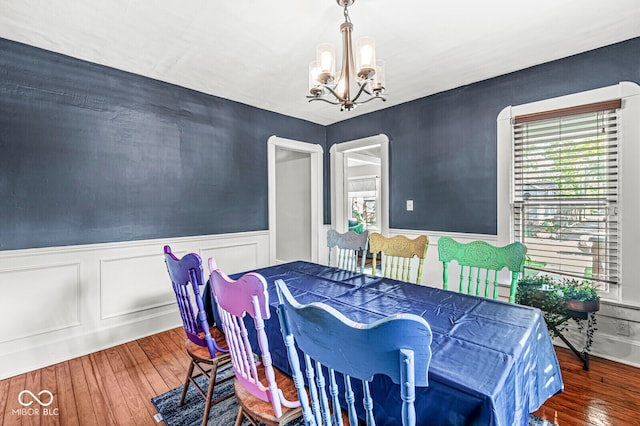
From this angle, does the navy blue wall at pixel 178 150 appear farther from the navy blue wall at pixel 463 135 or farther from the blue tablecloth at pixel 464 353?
the blue tablecloth at pixel 464 353

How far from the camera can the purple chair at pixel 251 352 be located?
3.44 feet

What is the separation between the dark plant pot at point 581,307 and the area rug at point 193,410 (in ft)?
3.04

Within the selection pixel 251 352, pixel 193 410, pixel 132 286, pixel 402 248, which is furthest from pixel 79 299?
pixel 402 248

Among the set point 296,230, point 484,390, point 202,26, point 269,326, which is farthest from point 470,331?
point 296,230

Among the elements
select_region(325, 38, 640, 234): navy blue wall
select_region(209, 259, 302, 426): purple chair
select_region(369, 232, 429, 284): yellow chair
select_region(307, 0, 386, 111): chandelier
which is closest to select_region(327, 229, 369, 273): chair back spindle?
select_region(369, 232, 429, 284): yellow chair

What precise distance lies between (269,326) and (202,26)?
2036mm

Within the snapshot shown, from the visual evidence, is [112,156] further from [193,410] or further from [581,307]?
[581,307]

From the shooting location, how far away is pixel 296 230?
16.1ft

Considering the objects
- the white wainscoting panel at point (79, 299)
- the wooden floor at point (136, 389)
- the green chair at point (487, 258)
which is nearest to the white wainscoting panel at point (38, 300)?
the white wainscoting panel at point (79, 299)

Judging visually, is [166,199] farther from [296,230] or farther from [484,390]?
[484,390]

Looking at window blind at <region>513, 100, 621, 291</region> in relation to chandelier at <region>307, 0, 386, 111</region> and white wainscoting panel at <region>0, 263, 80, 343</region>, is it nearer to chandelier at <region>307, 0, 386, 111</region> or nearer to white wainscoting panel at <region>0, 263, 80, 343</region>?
chandelier at <region>307, 0, 386, 111</region>

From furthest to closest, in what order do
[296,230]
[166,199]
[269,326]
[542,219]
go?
1. [296,230]
2. [166,199]
3. [542,219]
4. [269,326]

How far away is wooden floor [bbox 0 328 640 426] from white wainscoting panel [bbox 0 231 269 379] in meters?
0.15

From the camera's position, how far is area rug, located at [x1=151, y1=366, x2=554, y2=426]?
68.4 inches
